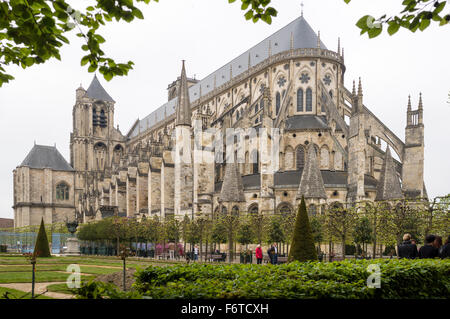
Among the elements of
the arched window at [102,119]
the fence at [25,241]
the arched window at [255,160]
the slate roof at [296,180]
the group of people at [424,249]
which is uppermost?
the arched window at [102,119]

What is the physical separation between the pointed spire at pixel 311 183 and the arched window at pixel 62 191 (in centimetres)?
4842

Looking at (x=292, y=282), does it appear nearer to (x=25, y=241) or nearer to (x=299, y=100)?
(x=299, y=100)

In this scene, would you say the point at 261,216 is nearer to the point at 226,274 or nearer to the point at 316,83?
the point at 316,83

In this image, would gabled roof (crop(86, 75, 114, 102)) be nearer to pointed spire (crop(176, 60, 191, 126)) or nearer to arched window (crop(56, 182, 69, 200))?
arched window (crop(56, 182, 69, 200))

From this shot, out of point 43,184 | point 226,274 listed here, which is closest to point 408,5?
point 226,274

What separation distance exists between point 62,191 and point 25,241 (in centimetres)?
1994

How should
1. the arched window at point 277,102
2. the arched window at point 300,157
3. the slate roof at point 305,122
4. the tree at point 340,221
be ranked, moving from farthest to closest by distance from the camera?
the arched window at point 277,102
the slate roof at point 305,122
the arched window at point 300,157
the tree at point 340,221

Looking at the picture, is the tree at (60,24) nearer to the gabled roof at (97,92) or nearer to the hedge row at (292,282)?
the hedge row at (292,282)

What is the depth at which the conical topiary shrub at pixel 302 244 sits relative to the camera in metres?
15.9

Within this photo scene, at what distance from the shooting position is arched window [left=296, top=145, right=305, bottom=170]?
38406 mm

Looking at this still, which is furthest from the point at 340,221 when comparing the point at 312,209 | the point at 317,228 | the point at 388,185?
the point at 388,185

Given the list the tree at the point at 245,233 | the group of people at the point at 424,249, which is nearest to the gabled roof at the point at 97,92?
the tree at the point at 245,233

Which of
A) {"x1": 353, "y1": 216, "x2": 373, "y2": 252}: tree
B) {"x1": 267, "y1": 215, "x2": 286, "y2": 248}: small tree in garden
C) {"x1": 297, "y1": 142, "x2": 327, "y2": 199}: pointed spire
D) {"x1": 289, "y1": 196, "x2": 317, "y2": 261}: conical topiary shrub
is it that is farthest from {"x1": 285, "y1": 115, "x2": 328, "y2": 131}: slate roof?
{"x1": 289, "y1": 196, "x2": 317, "y2": 261}: conical topiary shrub
